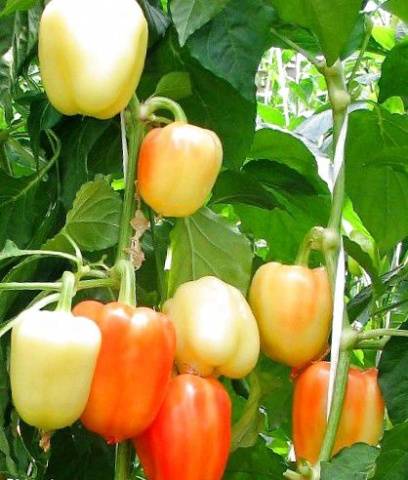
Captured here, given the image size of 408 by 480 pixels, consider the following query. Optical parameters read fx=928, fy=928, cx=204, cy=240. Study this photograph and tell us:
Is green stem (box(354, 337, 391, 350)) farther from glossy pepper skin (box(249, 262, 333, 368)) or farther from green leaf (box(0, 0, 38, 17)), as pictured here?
green leaf (box(0, 0, 38, 17))

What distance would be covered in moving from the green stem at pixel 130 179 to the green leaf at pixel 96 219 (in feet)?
0.09

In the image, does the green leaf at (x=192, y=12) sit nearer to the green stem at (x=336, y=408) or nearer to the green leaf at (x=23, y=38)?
the green leaf at (x=23, y=38)

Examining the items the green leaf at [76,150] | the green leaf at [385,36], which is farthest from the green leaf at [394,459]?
the green leaf at [385,36]

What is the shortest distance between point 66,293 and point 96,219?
0.13 metres

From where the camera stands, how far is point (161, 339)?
570 millimetres

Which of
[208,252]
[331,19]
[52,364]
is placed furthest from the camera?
[208,252]

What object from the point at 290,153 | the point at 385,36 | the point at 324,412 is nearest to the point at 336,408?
the point at 324,412

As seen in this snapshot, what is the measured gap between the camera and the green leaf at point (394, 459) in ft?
2.17

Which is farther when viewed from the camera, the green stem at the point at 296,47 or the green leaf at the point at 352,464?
the green stem at the point at 296,47

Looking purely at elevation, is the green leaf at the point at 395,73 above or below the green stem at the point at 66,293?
below

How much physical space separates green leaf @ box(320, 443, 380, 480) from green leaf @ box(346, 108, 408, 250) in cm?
31

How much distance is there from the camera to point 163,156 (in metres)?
0.61

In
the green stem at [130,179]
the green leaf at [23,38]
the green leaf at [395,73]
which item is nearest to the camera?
the green stem at [130,179]

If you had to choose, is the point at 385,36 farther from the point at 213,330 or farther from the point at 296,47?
the point at 213,330
